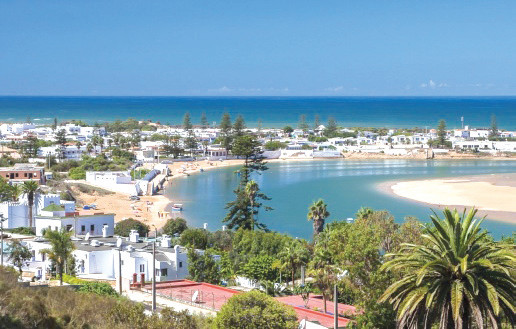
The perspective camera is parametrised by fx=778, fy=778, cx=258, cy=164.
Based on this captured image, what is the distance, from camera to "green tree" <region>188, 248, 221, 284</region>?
27.6m

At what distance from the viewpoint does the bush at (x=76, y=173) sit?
73900 millimetres

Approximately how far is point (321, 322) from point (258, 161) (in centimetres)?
3099

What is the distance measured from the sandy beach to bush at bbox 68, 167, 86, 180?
28319 mm

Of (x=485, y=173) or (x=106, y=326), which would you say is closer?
(x=106, y=326)

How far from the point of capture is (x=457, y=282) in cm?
1222

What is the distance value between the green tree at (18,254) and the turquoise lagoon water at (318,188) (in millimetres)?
20833

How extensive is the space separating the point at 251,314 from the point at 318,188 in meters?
57.3

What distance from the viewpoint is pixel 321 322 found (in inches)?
743

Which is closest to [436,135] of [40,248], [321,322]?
[40,248]

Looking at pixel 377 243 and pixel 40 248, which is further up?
pixel 377 243

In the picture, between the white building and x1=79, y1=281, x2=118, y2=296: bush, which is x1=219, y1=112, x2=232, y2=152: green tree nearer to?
the white building

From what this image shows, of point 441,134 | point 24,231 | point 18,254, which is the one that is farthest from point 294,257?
point 441,134

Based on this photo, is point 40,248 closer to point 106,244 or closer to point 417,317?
point 106,244

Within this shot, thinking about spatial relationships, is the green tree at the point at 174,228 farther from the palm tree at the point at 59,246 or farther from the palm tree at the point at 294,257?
the palm tree at the point at 59,246
